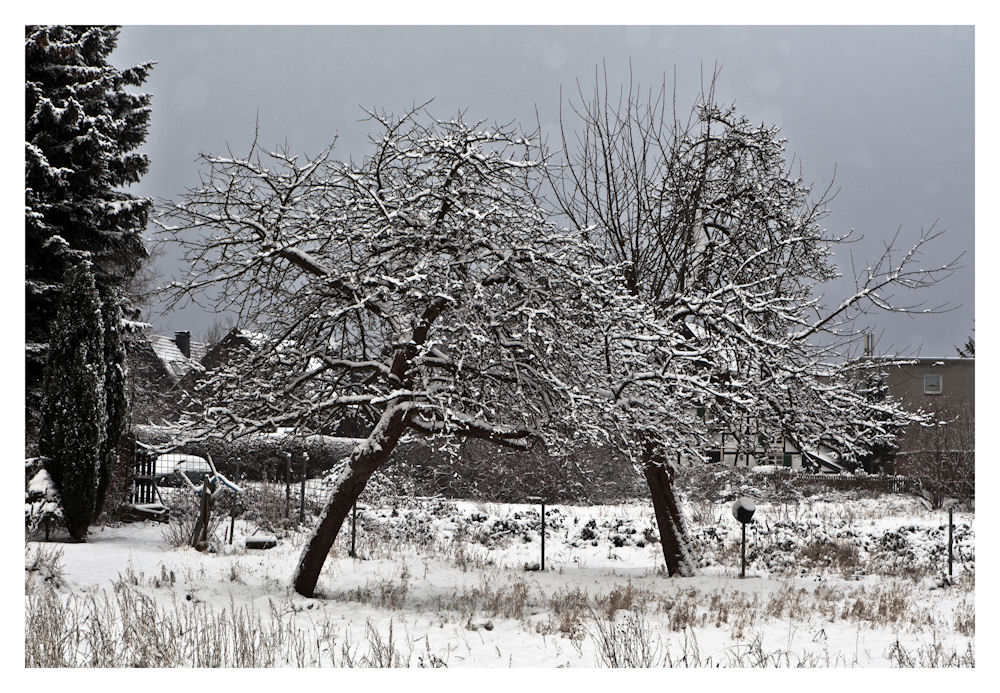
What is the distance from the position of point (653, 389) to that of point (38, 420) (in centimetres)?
848

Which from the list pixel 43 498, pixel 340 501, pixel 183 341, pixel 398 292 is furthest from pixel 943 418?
pixel 183 341

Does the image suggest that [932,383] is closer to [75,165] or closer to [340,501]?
[340,501]

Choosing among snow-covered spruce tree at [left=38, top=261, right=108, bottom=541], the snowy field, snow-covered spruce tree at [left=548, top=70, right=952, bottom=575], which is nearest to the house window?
the snowy field

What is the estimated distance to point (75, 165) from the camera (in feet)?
33.5

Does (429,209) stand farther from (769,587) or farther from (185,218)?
(769,587)

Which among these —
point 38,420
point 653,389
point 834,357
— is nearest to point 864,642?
point 653,389

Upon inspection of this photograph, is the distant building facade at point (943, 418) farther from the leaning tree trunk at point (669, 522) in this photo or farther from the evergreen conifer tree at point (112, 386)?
the evergreen conifer tree at point (112, 386)

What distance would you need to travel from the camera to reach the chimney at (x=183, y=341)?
59.8 feet

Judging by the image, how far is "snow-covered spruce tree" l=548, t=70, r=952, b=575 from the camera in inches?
304

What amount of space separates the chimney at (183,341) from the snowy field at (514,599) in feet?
24.8

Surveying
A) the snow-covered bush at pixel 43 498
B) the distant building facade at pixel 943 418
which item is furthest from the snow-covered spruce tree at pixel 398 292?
the distant building facade at pixel 943 418

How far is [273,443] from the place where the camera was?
50.2ft

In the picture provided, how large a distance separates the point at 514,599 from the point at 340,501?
1890mm

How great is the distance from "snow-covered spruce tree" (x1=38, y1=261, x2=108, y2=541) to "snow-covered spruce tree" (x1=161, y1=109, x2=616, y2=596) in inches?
118
